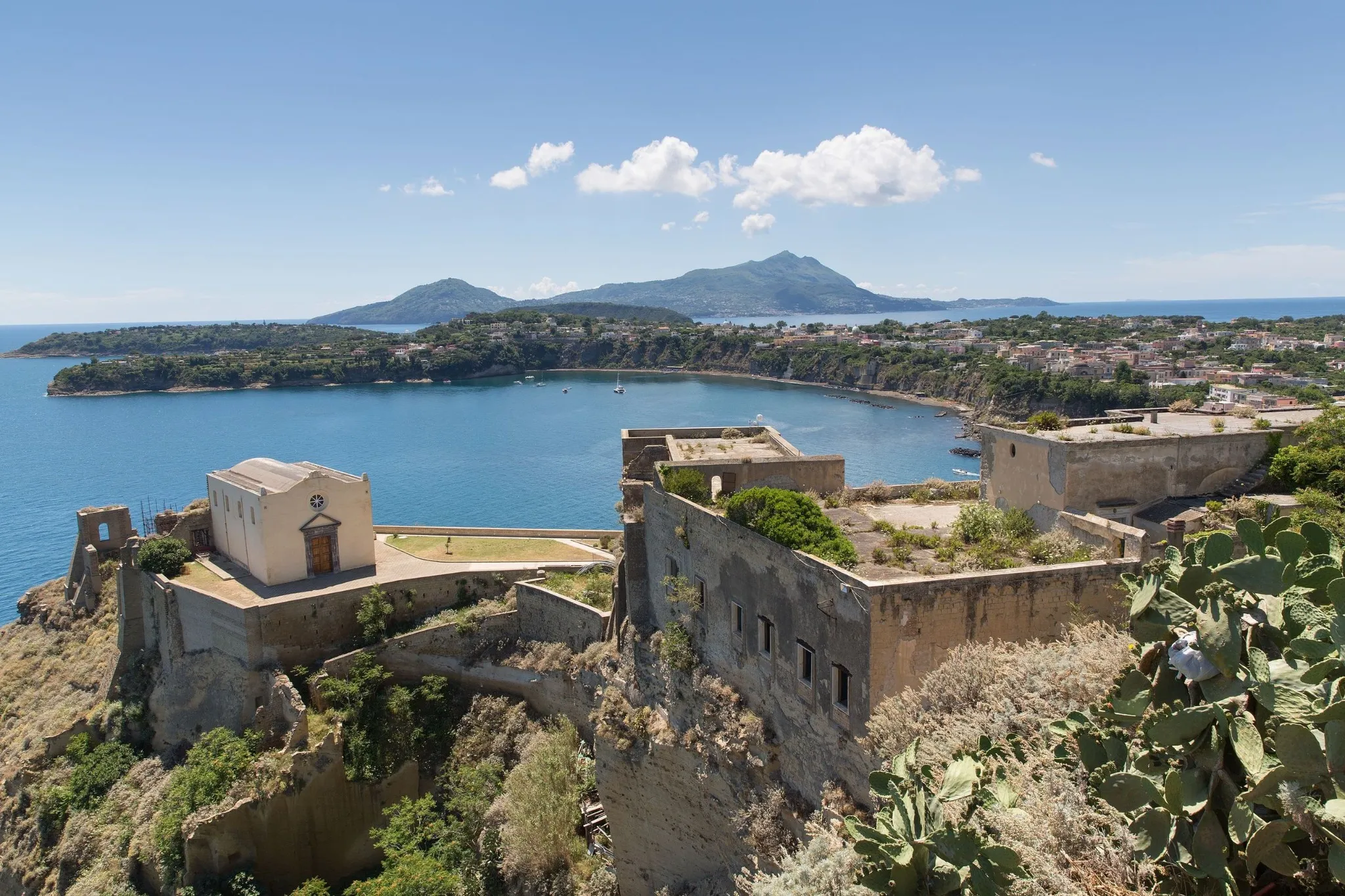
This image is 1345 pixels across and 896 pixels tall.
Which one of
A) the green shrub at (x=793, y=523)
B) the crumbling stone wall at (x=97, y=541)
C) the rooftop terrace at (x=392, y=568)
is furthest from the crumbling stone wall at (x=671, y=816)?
the crumbling stone wall at (x=97, y=541)

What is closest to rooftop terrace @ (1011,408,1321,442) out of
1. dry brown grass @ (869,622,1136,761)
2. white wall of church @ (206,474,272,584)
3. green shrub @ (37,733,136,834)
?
dry brown grass @ (869,622,1136,761)

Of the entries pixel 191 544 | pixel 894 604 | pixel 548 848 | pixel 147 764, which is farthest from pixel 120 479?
pixel 894 604

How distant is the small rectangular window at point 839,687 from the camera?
36.5 ft

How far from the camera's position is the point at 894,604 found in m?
10.2

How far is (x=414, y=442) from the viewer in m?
79.9

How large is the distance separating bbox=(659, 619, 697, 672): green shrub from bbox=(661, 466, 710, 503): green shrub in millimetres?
2575

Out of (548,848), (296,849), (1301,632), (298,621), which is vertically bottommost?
(296,849)

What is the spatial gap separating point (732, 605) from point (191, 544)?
2220 cm

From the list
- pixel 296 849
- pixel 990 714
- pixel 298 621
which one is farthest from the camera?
pixel 298 621

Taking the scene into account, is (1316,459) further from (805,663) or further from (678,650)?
(678,650)

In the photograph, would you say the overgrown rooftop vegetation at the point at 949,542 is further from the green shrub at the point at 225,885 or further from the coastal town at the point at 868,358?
the coastal town at the point at 868,358

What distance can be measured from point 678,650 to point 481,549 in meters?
14.9

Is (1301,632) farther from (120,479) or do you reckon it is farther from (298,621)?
(120,479)

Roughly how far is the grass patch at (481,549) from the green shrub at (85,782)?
9988 millimetres
